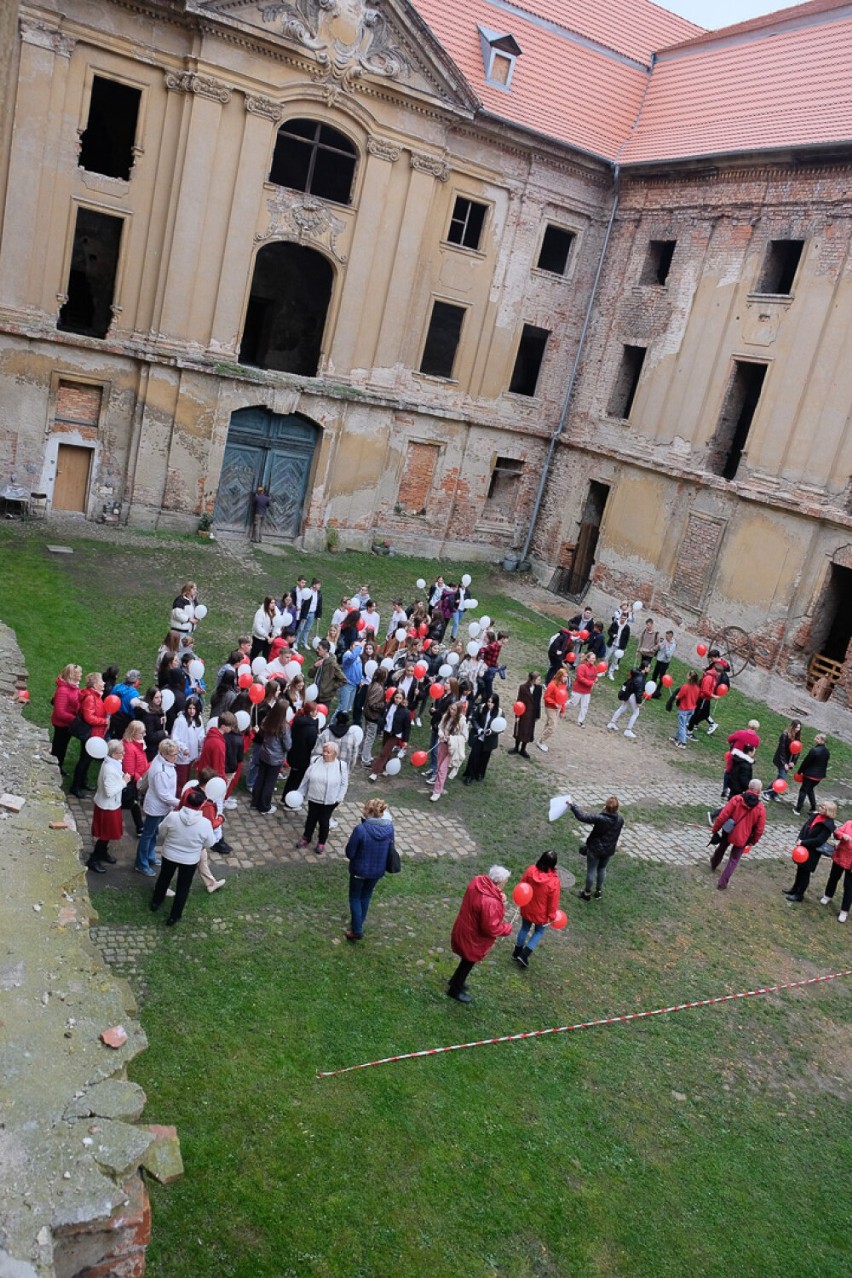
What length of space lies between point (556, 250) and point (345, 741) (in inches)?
801

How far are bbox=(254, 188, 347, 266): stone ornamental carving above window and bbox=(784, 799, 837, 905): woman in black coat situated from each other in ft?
59.8

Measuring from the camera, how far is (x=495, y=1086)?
29.9 ft

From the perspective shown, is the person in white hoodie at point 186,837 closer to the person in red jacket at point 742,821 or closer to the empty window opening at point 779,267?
the person in red jacket at point 742,821

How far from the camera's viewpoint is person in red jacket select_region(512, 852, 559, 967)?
34.5 feet

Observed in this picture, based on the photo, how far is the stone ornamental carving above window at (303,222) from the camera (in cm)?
2420

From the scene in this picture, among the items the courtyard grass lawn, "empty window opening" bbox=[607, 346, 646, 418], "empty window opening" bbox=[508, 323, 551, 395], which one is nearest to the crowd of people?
the courtyard grass lawn

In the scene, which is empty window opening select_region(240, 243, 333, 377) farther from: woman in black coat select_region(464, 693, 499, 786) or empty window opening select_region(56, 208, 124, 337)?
woman in black coat select_region(464, 693, 499, 786)

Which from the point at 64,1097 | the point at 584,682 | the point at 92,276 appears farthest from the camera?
the point at 92,276

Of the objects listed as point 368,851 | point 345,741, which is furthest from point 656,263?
point 368,851

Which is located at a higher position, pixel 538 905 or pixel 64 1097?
pixel 64 1097

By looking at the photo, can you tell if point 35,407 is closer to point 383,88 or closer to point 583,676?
point 383,88

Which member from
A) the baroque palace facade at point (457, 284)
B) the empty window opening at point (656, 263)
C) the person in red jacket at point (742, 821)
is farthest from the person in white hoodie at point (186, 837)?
the empty window opening at point (656, 263)

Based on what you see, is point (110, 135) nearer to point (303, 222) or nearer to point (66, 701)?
point (303, 222)

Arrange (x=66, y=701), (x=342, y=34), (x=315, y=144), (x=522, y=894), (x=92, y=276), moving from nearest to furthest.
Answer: (x=522, y=894)
(x=66, y=701)
(x=342, y=34)
(x=315, y=144)
(x=92, y=276)
